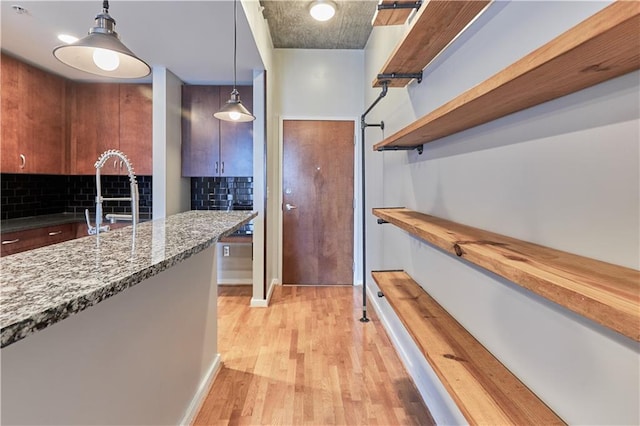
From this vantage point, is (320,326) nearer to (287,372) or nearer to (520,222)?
(287,372)

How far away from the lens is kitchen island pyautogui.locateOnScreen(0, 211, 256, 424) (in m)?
0.73

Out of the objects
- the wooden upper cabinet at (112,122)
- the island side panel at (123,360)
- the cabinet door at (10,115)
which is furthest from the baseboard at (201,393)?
the cabinet door at (10,115)

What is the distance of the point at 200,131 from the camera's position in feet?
13.0

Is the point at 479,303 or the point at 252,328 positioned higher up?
the point at 479,303

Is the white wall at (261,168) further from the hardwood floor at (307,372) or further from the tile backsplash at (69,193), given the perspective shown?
the tile backsplash at (69,193)

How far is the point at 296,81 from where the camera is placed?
4281 mm

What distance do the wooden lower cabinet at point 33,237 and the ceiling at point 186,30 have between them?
1604 millimetres

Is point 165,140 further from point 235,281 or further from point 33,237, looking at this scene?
point 235,281

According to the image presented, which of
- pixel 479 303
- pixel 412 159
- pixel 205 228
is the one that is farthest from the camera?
pixel 412 159

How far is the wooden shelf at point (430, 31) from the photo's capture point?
1.23 meters

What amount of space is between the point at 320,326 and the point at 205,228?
5.87 feet

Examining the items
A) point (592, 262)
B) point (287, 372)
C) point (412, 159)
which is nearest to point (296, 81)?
point (412, 159)

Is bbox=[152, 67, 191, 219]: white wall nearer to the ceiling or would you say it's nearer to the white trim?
the ceiling

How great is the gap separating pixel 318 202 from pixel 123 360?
3297 mm
